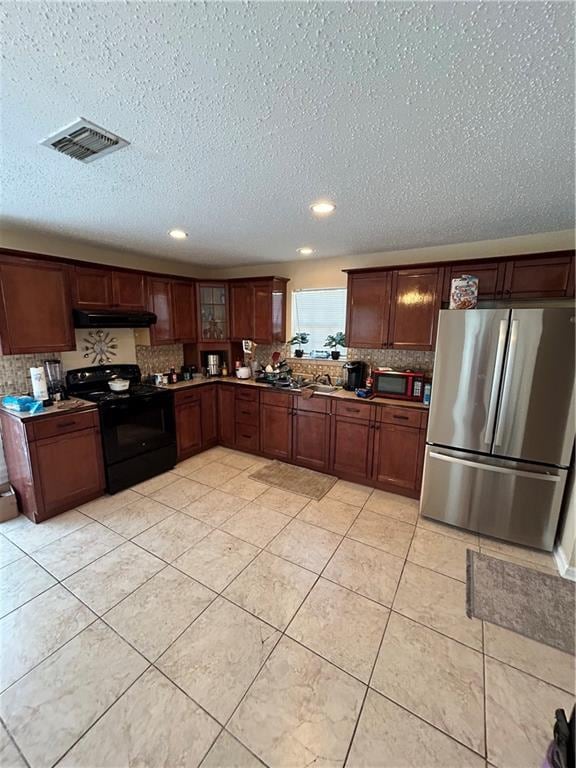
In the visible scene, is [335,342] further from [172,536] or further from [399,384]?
[172,536]

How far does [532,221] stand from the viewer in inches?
97.6

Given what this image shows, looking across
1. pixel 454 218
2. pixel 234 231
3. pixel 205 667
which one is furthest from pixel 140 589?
pixel 454 218

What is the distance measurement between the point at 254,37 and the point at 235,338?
359 centimetres

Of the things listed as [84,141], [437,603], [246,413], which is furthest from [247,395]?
[84,141]

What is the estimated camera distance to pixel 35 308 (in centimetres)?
282

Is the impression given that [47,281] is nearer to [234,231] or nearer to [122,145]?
[234,231]

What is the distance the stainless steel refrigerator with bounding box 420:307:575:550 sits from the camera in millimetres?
2244

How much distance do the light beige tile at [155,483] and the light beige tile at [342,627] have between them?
1.99 meters

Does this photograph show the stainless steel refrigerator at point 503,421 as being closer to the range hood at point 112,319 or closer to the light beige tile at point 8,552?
the range hood at point 112,319

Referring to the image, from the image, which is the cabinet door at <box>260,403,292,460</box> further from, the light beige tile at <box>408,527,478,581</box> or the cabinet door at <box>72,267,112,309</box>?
the cabinet door at <box>72,267,112,309</box>

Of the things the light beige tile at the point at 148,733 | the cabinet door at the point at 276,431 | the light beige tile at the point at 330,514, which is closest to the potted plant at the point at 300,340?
the cabinet door at the point at 276,431

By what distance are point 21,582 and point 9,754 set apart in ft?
3.42

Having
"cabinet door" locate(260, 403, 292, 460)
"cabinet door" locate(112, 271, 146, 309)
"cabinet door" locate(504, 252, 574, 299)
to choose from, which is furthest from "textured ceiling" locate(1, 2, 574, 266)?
"cabinet door" locate(260, 403, 292, 460)

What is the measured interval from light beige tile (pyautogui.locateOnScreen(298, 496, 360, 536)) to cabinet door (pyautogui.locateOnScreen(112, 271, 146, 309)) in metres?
2.86
